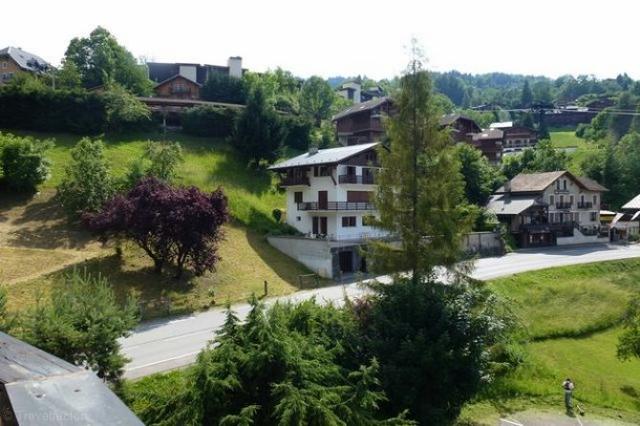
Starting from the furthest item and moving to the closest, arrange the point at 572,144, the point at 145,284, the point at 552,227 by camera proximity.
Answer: the point at 572,144
the point at 552,227
the point at 145,284

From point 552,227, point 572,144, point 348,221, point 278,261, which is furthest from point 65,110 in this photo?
point 572,144

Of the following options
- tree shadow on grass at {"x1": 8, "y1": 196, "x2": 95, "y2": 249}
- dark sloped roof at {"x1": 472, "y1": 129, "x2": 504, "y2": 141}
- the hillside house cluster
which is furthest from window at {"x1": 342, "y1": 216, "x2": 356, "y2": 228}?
dark sloped roof at {"x1": 472, "y1": 129, "x2": 504, "y2": 141}

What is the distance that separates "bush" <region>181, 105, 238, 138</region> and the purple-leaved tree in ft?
91.3

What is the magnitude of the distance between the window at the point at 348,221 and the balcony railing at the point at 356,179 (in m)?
3.02

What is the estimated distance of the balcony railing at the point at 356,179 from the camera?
138 ft

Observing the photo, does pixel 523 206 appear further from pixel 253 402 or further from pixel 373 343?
pixel 253 402

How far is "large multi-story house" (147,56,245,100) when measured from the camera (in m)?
74.0

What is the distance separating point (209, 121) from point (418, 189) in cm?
4161

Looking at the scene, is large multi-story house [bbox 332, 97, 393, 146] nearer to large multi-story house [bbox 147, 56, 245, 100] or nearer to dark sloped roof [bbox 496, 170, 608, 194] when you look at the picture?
dark sloped roof [bbox 496, 170, 608, 194]

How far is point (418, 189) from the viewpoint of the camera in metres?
21.9

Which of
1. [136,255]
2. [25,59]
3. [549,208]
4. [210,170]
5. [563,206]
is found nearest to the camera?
[136,255]

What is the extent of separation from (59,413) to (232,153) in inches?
2115

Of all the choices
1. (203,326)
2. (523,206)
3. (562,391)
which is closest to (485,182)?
(523,206)

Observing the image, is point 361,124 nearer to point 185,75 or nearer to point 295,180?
point 295,180
